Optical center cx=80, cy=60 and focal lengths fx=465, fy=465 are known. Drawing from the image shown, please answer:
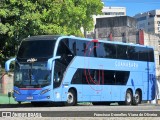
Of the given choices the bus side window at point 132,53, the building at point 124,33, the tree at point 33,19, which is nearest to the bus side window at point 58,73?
the tree at point 33,19

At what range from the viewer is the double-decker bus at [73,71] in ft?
82.0

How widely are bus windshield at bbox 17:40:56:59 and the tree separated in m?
3.22

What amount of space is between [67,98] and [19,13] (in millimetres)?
6772

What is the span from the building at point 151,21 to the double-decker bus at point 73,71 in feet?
433

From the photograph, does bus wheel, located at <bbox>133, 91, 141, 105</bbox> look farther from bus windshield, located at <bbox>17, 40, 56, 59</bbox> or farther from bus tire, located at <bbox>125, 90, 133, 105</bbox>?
bus windshield, located at <bbox>17, 40, 56, 59</bbox>

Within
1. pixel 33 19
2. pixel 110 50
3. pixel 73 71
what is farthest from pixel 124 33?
pixel 73 71

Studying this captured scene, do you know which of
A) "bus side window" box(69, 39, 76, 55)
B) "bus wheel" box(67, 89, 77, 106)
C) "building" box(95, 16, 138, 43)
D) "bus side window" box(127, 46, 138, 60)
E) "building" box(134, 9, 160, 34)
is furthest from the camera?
"building" box(134, 9, 160, 34)

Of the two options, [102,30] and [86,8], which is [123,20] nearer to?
[102,30]

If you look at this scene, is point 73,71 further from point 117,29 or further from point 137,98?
point 117,29

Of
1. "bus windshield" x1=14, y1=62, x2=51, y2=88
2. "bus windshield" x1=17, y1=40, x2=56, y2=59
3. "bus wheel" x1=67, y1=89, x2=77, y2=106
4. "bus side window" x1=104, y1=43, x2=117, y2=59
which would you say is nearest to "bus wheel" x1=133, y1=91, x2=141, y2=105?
"bus side window" x1=104, y1=43, x2=117, y2=59

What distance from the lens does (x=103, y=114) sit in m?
11.1

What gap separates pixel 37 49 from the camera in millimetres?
25312

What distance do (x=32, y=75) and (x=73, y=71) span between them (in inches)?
91.8

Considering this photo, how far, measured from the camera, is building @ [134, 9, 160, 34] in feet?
534
